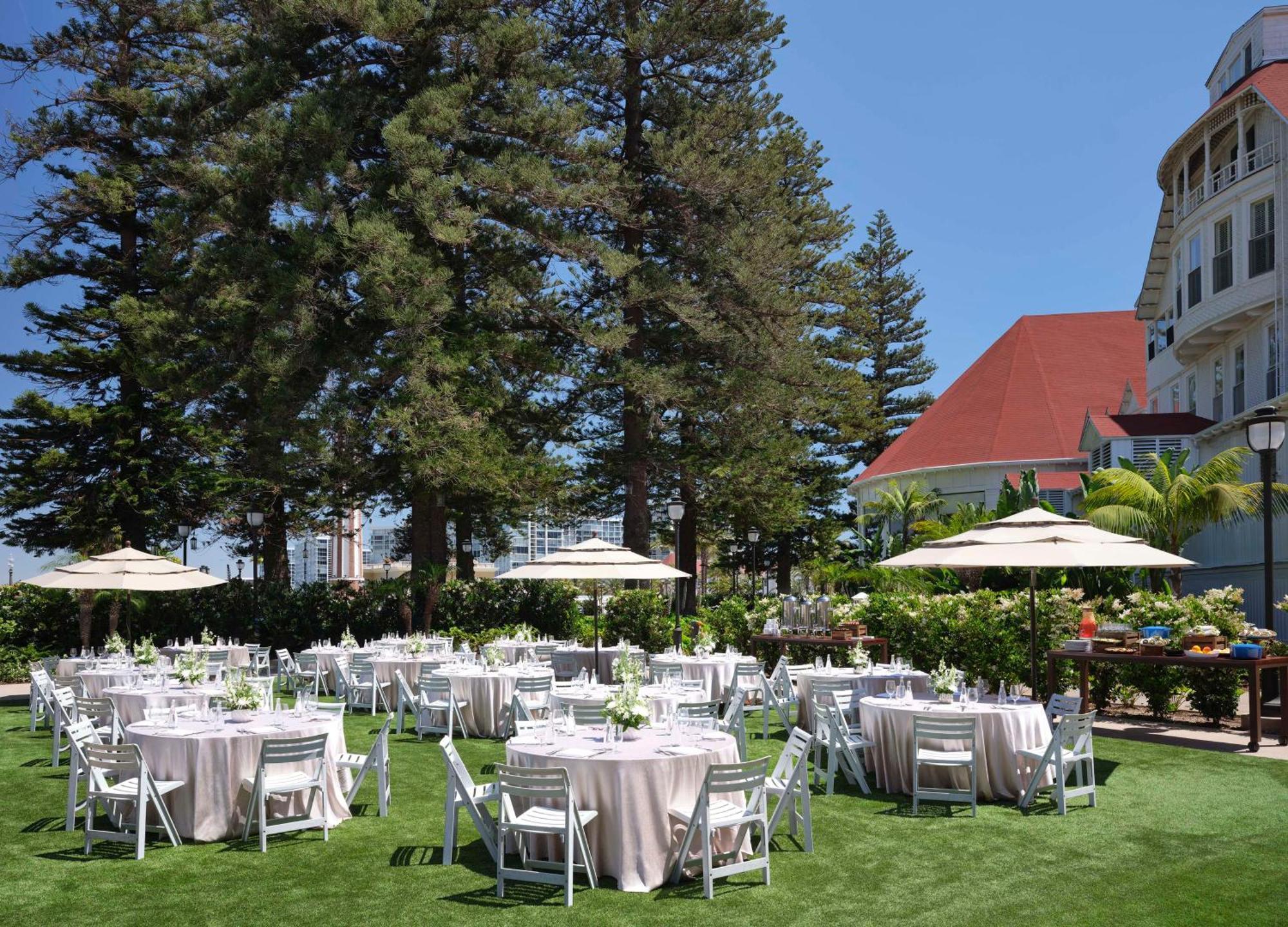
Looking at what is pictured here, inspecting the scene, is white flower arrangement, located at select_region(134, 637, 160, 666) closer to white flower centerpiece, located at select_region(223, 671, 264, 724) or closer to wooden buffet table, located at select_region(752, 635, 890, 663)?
white flower centerpiece, located at select_region(223, 671, 264, 724)

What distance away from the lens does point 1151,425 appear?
95.1 feet

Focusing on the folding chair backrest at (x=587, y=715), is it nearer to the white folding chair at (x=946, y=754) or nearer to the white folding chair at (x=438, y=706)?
the white folding chair at (x=946, y=754)

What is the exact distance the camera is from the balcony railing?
24.6 metres

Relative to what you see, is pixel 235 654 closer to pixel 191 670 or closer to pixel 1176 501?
pixel 191 670

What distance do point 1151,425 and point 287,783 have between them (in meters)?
27.0

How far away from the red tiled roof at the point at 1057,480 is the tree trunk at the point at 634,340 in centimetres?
1419

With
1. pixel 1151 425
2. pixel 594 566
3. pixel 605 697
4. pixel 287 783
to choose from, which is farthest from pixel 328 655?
pixel 1151 425

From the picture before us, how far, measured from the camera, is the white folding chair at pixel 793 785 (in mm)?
7812

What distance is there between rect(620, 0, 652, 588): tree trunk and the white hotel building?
541 inches

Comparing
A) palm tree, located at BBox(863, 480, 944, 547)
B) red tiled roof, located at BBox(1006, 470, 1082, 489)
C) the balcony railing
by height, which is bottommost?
palm tree, located at BBox(863, 480, 944, 547)

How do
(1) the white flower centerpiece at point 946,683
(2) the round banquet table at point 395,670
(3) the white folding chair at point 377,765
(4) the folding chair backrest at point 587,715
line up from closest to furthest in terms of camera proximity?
(3) the white folding chair at point 377,765 < (1) the white flower centerpiece at point 946,683 < (4) the folding chair backrest at point 587,715 < (2) the round banquet table at point 395,670

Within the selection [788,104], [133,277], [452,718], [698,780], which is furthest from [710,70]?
[698,780]

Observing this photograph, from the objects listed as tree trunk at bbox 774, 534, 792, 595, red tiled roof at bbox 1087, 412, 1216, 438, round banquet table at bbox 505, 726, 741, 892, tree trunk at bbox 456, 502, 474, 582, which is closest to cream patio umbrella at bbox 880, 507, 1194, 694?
round banquet table at bbox 505, 726, 741, 892


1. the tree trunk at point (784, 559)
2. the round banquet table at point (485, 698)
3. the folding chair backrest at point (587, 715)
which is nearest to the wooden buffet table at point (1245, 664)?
the folding chair backrest at point (587, 715)
